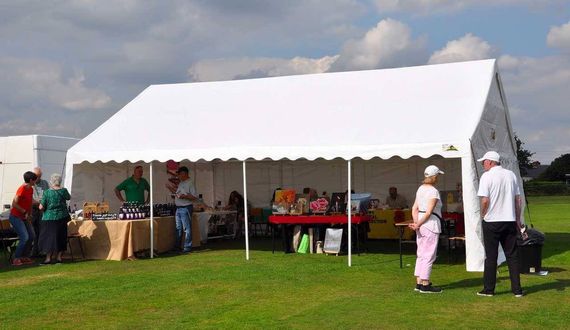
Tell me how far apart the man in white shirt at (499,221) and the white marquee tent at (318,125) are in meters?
1.62

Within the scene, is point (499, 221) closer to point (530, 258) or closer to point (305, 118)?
point (530, 258)

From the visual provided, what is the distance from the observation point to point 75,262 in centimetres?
1018

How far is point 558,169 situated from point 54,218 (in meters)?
72.0

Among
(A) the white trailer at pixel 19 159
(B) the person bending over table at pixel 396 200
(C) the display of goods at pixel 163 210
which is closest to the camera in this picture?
(C) the display of goods at pixel 163 210

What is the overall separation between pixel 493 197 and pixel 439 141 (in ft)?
6.68

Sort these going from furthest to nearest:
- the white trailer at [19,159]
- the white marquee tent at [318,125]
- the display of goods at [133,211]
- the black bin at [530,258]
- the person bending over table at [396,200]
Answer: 1. the white trailer at [19,159]
2. the person bending over table at [396,200]
3. the display of goods at [133,211]
4. the white marquee tent at [318,125]
5. the black bin at [530,258]

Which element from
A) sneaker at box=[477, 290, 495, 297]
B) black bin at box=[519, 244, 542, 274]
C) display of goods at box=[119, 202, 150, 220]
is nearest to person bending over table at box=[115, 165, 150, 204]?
display of goods at box=[119, 202, 150, 220]

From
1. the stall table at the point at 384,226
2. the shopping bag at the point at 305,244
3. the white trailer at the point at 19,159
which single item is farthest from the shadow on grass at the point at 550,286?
the white trailer at the point at 19,159

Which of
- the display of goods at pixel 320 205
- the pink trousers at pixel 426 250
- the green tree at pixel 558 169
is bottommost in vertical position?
the pink trousers at pixel 426 250

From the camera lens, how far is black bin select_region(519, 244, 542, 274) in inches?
317

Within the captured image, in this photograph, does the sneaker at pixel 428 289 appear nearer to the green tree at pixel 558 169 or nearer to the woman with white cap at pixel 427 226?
the woman with white cap at pixel 427 226

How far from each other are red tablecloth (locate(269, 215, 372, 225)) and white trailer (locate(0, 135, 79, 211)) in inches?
217

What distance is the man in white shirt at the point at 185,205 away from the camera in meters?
10.9

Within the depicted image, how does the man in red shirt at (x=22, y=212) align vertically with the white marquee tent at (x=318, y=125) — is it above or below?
below
